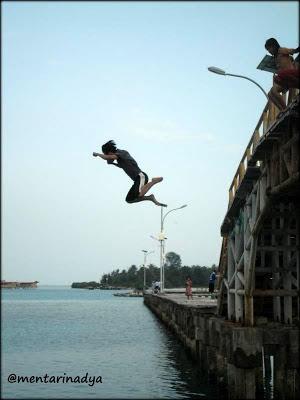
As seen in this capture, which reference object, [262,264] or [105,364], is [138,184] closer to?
[262,264]

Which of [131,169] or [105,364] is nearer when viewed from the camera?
[131,169]

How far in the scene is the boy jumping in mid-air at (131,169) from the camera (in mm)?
8109

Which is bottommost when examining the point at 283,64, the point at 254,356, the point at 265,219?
the point at 254,356

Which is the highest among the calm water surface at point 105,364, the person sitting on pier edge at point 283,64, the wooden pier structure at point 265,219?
the person sitting on pier edge at point 283,64

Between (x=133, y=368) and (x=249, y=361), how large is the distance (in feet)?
39.1

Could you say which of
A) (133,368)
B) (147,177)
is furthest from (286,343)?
(133,368)

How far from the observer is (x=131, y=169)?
8211 millimetres

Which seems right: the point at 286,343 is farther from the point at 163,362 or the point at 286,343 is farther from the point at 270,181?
the point at 163,362

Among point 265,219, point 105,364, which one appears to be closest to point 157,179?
point 265,219

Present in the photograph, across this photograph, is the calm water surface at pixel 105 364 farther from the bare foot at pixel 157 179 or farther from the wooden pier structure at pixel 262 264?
the bare foot at pixel 157 179

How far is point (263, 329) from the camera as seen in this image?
13734 mm

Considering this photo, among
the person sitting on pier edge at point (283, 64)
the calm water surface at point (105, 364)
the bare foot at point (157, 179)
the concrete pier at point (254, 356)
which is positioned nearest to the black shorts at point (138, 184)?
the bare foot at point (157, 179)

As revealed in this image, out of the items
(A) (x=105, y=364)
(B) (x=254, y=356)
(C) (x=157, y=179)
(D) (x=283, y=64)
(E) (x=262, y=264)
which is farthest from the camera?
(A) (x=105, y=364)

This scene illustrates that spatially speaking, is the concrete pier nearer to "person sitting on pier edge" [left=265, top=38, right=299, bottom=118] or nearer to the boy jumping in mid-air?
"person sitting on pier edge" [left=265, top=38, right=299, bottom=118]
